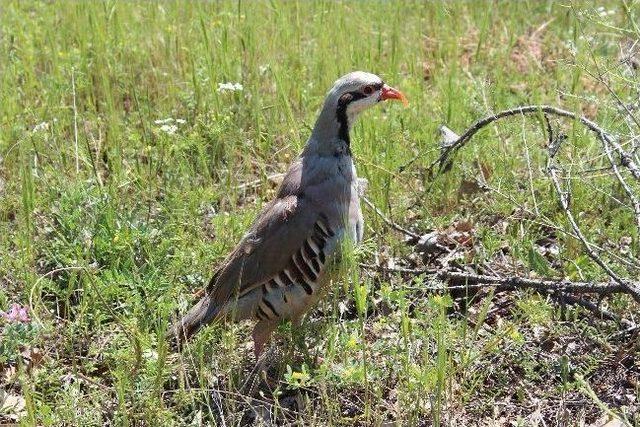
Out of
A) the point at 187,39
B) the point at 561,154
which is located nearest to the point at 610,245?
the point at 561,154

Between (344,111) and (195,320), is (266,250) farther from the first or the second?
(344,111)

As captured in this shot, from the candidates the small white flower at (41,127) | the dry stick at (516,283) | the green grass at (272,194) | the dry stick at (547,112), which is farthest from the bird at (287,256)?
the small white flower at (41,127)

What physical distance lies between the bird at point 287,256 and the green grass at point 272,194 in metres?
0.14

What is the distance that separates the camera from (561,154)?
471 centimetres

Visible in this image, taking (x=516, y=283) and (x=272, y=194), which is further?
(x=272, y=194)

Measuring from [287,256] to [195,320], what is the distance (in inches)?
19.3

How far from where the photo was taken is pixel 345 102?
172 inches

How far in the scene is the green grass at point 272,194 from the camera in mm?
3723

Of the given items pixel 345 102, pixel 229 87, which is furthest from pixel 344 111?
pixel 229 87

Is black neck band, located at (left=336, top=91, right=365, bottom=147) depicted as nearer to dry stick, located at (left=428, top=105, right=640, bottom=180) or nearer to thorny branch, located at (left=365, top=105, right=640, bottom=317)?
thorny branch, located at (left=365, top=105, right=640, bottom=317)

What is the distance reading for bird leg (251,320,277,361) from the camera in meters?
4.17

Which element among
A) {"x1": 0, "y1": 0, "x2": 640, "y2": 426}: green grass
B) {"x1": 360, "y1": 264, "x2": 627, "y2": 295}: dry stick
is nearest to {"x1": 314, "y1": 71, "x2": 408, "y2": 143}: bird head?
{"x1": 0, "y1": 0, "x2": 640, "y2": 426}: green grass

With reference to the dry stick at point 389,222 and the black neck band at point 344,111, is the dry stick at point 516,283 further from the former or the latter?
the black neck band at point 344,111

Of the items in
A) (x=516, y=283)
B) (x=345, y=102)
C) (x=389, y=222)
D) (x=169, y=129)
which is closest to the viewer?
(x=516, y=283)
